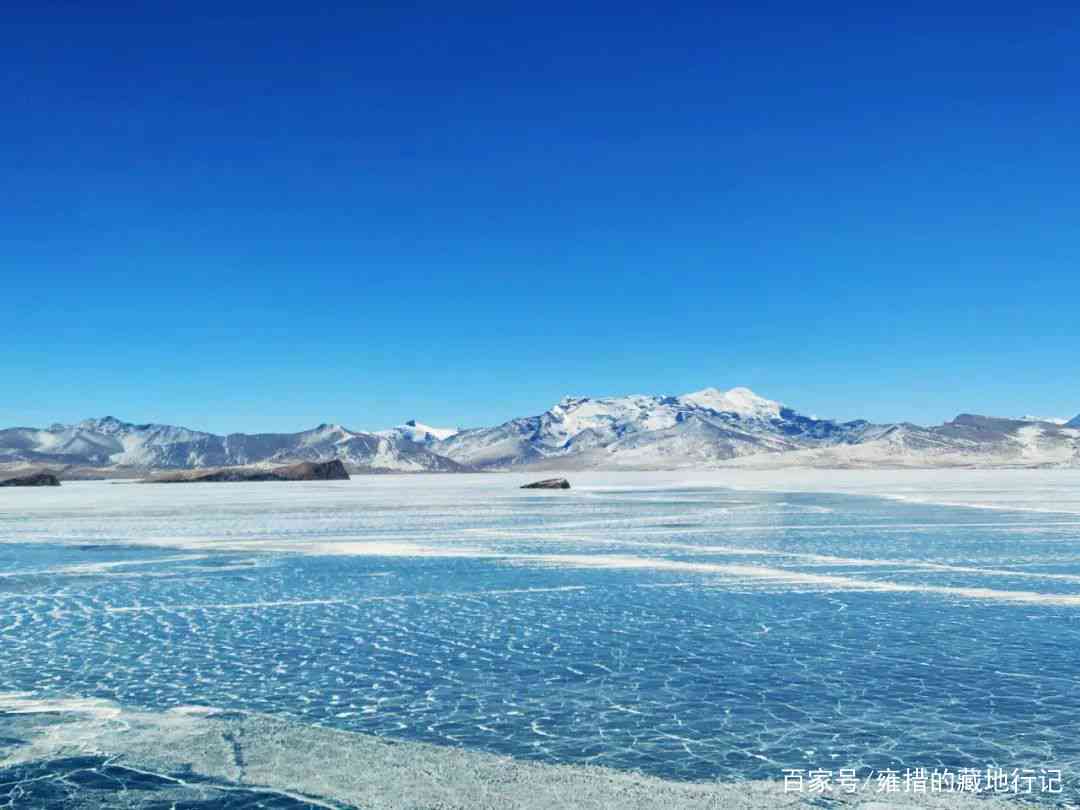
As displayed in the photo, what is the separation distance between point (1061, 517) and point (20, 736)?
57131mm

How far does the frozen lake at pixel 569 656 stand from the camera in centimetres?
1271

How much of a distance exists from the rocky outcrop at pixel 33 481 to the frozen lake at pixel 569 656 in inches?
6182

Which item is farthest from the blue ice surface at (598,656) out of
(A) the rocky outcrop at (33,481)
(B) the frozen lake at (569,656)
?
(A) the rocky outcrop at (33,481)

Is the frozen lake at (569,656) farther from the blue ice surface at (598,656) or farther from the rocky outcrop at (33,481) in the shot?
the rocky outcrop at (33,481)

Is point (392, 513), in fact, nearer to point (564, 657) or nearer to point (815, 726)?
point (564, 657)

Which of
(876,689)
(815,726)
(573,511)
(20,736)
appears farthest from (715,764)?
(573,511)

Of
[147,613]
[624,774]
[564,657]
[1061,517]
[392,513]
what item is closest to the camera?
[624,774]

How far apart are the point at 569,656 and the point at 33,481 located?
616ft

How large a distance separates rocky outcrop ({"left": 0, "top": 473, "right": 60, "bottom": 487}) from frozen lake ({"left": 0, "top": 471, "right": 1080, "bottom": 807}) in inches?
6182

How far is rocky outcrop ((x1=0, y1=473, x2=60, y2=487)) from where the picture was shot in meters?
177

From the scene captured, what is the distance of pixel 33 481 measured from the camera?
587ft

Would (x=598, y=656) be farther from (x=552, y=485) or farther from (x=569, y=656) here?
(x=552, y=485)

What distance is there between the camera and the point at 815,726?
1364 cm

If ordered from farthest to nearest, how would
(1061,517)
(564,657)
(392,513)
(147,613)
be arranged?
(392,513) < (1061,517) < (147,613) < (564,657)
